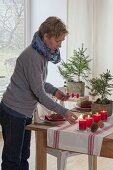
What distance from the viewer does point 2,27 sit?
4637mm

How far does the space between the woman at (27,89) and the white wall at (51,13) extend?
243 cm

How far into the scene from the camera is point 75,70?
428cm

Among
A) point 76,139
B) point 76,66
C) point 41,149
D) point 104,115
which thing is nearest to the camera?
point 76,139

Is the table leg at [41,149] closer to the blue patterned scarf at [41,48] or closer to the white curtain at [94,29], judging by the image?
the blue patterned scarf at [41,48]

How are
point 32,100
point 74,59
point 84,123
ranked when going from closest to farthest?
point 84,123 → point 32,100 → point 74,59

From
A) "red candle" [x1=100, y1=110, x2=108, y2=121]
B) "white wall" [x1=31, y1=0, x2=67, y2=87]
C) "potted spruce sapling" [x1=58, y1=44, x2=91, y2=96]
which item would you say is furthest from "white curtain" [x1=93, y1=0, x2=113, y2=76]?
"red candle" [x1=100, y1=110, x2=108, y2=121]

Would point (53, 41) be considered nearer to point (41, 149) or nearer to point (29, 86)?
point (29, 86)

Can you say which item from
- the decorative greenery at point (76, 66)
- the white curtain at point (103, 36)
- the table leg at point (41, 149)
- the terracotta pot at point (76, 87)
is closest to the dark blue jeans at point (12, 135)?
the table leg at point (41, 149)

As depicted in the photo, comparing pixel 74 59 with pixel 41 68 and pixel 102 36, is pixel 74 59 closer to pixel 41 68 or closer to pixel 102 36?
pixel 102 36

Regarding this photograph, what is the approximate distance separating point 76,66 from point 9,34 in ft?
3.51

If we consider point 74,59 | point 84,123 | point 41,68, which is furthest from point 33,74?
point 74,59

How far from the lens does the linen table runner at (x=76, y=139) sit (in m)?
1.89

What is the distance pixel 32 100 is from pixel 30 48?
328 millimetres

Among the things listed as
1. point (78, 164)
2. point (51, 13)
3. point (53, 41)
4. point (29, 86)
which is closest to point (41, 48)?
point (53, 41)
